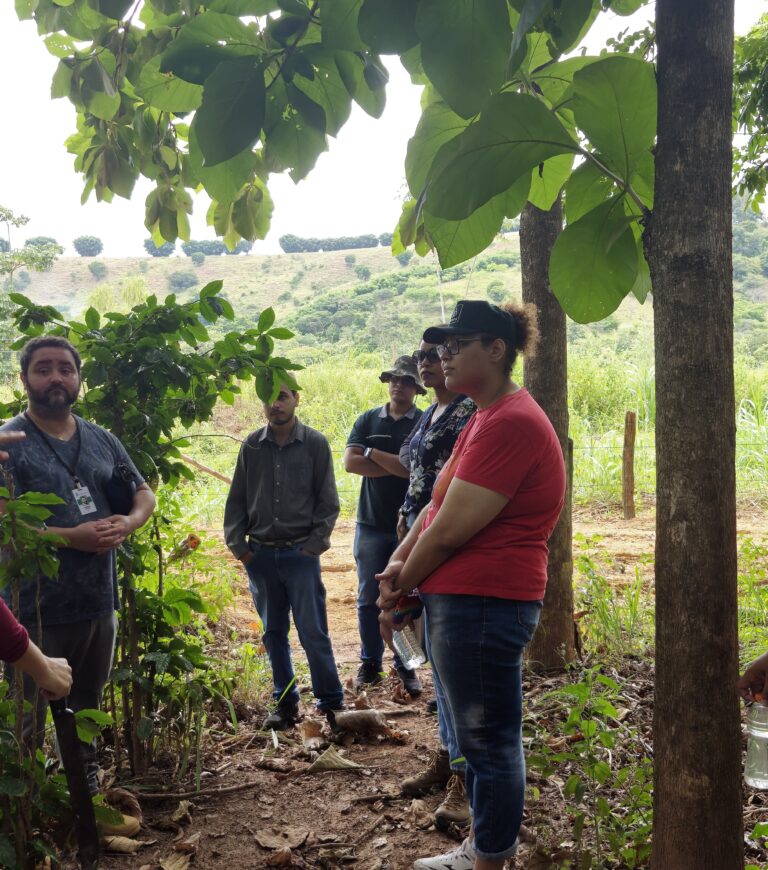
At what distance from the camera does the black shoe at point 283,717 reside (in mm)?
4434

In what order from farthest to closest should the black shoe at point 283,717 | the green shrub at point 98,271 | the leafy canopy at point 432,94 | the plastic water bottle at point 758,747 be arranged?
the green shrub at point 98,271, the black shoe at point 283,717, the plastic water bottle at point 758,747, the leafy canopy at point 432,94

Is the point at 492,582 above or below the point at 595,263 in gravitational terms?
below

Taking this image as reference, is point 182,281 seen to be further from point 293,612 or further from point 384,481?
point 293,612

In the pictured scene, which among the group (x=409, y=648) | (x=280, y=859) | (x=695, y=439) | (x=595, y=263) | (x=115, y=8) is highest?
(x=115, y=8)

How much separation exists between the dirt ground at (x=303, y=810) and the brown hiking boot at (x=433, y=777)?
5cm

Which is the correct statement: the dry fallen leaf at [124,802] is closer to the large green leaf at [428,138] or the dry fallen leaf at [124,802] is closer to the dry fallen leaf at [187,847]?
the dry fallen leaf at [187,847]

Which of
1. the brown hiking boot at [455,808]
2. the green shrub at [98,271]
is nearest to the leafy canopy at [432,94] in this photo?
the brown hiking boot at [455,808]

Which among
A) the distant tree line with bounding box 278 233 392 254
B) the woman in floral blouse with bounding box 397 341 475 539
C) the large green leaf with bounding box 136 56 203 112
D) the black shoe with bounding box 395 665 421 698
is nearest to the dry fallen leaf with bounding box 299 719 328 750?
the black shoe with bounding box 395 665 421 698

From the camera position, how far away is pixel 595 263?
1688 millimetres

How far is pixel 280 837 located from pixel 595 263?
2522 mm

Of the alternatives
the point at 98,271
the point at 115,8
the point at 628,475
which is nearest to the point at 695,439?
the point at 115,8

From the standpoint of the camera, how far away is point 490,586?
2.37 meters

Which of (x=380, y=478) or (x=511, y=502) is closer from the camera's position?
(x=511, y=502)

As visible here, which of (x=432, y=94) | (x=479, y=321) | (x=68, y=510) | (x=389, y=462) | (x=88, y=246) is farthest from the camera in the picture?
(x=88, y=246)
